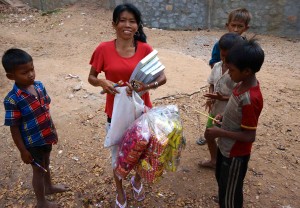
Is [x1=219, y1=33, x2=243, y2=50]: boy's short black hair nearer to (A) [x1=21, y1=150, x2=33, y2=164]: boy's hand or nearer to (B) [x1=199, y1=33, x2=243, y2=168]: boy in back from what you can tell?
(B) [x1=199, y1=33, x2=243, y2=168]: boy in back

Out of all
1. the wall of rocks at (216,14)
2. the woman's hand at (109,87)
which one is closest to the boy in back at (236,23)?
the woman's hand at (109,87)

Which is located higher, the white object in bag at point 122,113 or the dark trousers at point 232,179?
the white object in bag at point 122,113

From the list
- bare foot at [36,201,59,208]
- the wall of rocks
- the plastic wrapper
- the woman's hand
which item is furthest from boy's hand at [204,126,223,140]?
the wall of rocks

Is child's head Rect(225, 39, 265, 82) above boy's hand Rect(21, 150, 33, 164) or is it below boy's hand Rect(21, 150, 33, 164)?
above

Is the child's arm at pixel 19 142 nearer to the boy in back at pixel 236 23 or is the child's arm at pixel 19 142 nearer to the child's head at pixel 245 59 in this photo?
the child's head at pixel 245 59

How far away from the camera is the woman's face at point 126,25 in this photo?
2.15 meters

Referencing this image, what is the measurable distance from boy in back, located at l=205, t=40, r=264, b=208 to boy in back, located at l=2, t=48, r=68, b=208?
1.31 metres

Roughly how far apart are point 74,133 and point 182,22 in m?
6.22

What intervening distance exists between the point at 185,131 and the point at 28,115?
2.06m

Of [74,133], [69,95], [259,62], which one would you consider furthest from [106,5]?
[259,62]

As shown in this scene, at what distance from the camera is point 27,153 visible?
2.22m

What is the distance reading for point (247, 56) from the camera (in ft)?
5.72

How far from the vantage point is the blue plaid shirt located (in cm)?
211

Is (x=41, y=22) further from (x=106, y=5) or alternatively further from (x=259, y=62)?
(x=259, y=62)
